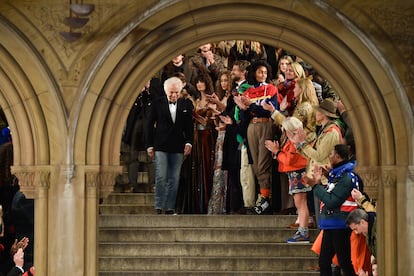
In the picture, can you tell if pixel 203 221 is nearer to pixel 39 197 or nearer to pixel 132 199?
pixel 132 199

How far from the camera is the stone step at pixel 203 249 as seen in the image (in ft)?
85.6

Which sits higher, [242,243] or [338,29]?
[338,29]

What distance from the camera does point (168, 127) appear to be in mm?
26828

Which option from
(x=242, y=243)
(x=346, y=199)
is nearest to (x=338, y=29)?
(x=346, y=199)

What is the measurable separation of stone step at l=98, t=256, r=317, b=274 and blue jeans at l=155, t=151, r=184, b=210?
1051mm

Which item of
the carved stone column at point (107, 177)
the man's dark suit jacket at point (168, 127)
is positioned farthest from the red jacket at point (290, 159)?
the carved stone column at point (107, 177)

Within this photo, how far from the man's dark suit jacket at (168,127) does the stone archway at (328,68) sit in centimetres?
295

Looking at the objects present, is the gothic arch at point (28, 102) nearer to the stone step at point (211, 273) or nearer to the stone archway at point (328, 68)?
the stone archway at point (328, 68)

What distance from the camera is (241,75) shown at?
2722 cm

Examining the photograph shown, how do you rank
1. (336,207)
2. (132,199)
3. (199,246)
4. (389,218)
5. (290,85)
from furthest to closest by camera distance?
(132,199) → (290,85) → (199,246) → (336,207) → (389,218)

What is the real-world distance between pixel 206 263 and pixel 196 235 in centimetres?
56

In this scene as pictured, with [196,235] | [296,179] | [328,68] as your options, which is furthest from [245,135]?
[328,68]

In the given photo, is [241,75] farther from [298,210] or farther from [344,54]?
[344,54]

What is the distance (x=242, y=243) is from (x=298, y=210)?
78 cm
